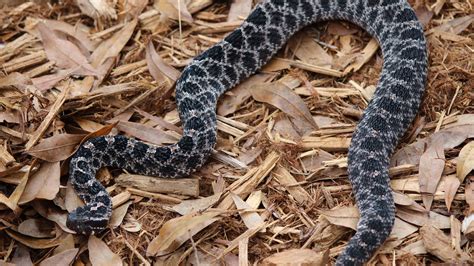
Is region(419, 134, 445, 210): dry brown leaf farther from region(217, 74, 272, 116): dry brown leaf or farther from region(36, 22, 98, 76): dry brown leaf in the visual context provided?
region(36, 22, 98, 76): dry brown leaf

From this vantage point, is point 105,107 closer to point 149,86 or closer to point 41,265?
point 149,86

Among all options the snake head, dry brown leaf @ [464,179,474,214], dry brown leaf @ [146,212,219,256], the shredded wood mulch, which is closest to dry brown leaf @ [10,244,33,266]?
the shredded wood mulch

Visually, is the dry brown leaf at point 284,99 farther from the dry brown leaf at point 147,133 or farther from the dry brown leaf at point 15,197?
the dry brown leaf at point 15,197

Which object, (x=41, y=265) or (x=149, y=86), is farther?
(x=149, y=86)

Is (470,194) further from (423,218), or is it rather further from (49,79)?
(49,79)

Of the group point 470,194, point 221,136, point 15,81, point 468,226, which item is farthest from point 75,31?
point 468,226

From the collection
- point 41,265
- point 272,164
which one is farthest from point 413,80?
point 41,265

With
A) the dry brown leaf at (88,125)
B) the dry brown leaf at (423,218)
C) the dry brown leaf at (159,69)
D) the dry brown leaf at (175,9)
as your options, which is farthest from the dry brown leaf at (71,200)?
the dry brown leaf at (423,218)
